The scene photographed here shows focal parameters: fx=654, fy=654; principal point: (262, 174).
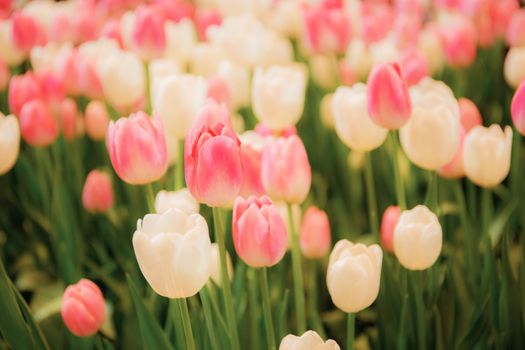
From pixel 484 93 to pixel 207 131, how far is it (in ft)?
3.34

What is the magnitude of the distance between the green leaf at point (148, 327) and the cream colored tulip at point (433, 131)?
35cm

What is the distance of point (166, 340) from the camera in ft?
2.35

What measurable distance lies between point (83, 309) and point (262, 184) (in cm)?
24

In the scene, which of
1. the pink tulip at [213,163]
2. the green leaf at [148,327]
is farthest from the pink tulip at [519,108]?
the green leaf at [148,327]

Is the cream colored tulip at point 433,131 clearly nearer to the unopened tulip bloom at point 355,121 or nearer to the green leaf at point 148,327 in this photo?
the unopened tulip bloom at point 355,121

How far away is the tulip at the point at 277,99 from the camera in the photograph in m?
0.91

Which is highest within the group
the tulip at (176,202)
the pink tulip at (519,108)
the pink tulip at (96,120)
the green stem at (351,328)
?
the pink tulip at (519,108)

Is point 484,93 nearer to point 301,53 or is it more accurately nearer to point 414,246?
point 301,53

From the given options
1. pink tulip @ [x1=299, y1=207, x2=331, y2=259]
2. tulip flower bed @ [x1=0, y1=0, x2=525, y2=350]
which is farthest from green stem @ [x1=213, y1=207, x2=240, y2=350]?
pink tulip @ [x1=299, y1=207, x2=331, y2=259]

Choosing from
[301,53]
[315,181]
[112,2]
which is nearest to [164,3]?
[112,2]

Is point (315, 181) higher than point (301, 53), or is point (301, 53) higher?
point (301, 53)

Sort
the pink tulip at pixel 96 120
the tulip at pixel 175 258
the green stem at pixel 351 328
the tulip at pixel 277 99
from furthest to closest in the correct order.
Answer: the pink tulip at pixel 96 120, the tulip at pixel 277 99, the green stem at pixel 351 328, the tulip at pixel 175 258

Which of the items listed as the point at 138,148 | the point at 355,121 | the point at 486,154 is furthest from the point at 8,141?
the point at 486,154

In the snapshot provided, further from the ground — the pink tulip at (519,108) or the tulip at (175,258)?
the pink tulip at (519,108)
